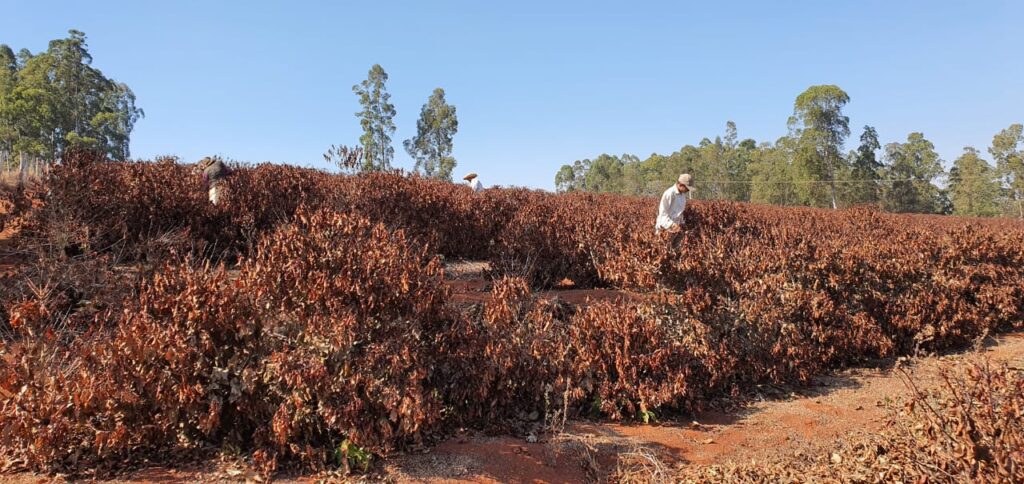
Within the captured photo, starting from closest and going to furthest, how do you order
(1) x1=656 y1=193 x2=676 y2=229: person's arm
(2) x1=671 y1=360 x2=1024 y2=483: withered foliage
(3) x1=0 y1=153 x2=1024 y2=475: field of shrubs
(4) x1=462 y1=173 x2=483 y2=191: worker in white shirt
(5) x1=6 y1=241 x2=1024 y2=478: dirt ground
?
(2) x1=671 y1=360 x2=1024 y2=483: withered foliage < (3) x1=0 y1=153 x2=1024 y2=475: field of shrubs < (5) x1=6 y1=241 x2=1024 y2=478: dirt ground < (1) x1=656 y1=193 x2=676 y2=229: person's arm < (4) x1=462 y1=173 x2=483 y2=191: worker in white shirt

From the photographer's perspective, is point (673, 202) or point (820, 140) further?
point (820, 140)

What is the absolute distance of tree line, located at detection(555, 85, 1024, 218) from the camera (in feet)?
140

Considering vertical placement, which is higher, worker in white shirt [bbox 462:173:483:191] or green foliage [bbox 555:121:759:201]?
green foliage [bbox 555:121:759:201]

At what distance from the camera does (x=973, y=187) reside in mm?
47500

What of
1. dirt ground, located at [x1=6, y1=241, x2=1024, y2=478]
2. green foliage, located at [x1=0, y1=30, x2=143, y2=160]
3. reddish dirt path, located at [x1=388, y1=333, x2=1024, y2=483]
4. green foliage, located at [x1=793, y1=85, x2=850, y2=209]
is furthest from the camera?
green foliage, located at [x1=793, y1=85, x2=850, y2=209]

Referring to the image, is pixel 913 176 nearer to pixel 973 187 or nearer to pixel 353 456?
pixel 973 187

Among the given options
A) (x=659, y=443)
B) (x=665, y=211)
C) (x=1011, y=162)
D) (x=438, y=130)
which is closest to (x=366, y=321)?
(x=659, y=443)

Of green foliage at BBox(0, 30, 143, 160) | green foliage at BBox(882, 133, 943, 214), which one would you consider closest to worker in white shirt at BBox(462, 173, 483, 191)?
green foliage at BBox(0, 30, 143, 160)

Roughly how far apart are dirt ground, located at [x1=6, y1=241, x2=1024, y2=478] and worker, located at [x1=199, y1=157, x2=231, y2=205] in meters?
4.86

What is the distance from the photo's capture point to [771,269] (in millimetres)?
5508

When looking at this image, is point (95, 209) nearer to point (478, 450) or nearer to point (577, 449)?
point (478, 450)

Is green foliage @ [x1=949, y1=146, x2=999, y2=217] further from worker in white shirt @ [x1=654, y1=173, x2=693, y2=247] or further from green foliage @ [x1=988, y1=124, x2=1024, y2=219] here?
worker in white shirt @ [x1=654, y1=173, x2=693, y2=247]

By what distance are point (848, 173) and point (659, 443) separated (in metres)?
48.2

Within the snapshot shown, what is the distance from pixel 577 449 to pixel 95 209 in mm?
6019
